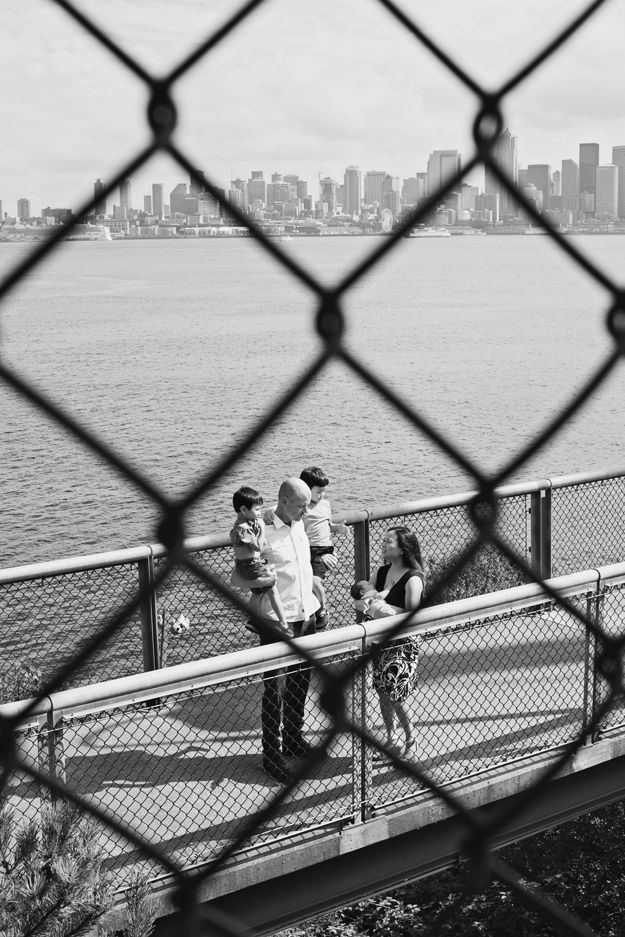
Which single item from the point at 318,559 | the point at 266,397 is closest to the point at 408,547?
the point at 318,559

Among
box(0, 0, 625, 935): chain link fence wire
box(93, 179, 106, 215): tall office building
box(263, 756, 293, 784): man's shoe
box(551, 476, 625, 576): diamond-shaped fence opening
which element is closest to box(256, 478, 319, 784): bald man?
box(263, 756, 293, 784): man's shoe

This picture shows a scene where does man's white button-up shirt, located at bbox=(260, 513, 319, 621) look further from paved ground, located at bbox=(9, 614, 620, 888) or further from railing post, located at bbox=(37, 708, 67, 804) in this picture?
railing post, located at bbox=(37, 708, 67, 804)

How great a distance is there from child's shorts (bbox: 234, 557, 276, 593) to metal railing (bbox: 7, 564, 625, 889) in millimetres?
390

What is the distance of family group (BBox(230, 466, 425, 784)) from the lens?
5.79 metres

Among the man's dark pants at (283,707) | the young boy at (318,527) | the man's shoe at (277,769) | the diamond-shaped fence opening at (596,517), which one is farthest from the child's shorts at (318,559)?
the diamond-shaped fence opening at (596,517)

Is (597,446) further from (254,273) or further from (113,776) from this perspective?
(254,273)

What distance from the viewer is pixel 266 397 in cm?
4150

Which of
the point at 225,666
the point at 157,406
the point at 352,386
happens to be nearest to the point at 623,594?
the point at 225,666

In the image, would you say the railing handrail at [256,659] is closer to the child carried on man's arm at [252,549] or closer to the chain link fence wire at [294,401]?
the child carried on man's arm at [252,549]

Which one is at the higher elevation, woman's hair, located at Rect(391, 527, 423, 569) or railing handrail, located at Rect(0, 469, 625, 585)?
woman's hair, located at Rect(391, 527, 423, 569)

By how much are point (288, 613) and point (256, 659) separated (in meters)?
0.76

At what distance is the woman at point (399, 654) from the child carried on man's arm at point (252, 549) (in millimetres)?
638

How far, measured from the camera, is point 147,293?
93.2m

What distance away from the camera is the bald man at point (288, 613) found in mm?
5922
